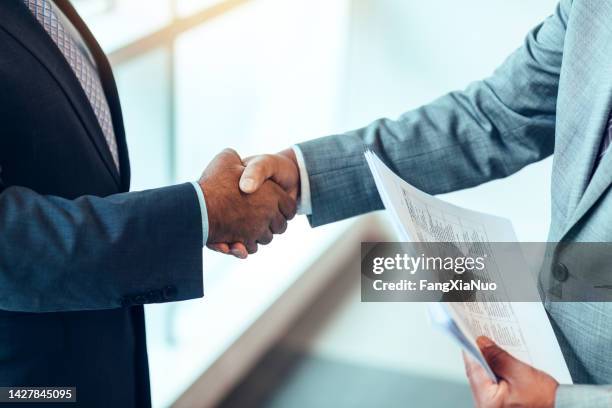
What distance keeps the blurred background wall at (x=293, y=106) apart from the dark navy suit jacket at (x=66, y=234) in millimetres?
567

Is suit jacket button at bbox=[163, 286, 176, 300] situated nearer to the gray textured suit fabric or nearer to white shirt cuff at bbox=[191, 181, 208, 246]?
white shirt cuff at bbox=[191, 181, 208, 246]

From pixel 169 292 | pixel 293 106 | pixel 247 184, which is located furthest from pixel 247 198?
pixel 293 106

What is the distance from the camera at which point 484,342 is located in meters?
0.96

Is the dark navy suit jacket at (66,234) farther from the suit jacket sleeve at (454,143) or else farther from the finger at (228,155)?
the suit jacket sleeve at (454,143)

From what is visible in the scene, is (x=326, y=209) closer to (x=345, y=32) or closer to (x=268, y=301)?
(x=268, y=301)

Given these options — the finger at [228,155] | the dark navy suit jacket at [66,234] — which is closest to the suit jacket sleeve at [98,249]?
the dark navy suit jacket at [66,234]

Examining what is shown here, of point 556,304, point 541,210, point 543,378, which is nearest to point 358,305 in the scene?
point 541,210

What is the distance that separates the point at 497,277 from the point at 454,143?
36 cm

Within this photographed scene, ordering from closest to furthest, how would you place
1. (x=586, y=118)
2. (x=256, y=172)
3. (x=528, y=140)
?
1. (x=586, y=118)
2. (x=256, y=172)
3. (x=528, y=140)

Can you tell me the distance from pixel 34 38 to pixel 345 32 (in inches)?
65.4

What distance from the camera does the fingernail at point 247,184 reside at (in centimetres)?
126

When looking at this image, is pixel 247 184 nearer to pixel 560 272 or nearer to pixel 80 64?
pixel 80 64

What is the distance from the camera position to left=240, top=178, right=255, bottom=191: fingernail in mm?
1261

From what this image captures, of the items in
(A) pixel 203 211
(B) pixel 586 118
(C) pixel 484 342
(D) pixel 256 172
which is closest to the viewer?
(C) pixel 484 342
